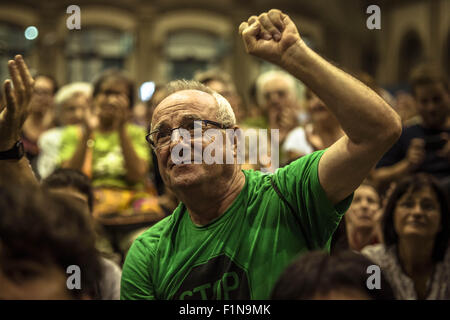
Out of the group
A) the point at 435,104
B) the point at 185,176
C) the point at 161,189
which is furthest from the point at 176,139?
the point at 435,104

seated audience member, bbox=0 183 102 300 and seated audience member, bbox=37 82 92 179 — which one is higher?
seated audience member, bbox=37 82 92 179

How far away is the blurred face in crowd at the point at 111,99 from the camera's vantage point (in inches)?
138

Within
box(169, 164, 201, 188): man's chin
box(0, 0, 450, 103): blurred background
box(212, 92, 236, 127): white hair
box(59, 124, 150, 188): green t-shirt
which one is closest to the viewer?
box(169, 164, 201, 188): man's chin

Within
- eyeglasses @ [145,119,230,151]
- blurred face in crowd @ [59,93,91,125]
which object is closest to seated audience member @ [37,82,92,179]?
blurred face in crowd @ [59,93,91,125]

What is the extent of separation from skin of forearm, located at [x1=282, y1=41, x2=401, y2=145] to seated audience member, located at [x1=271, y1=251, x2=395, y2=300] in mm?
396

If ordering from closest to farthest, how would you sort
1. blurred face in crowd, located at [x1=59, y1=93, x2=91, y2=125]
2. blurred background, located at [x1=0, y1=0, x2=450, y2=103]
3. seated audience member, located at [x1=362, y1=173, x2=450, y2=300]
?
seated audience member, located at [x1=362, y1=173, x2=450, y2=300] → blurred face in crowd, located at [x1=59, y1=93, x2=91, y2=125] → blurred background, located at [x1=0, y1=0, x2=450, y2=103]

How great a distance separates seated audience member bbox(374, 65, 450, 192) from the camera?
11.8 feet

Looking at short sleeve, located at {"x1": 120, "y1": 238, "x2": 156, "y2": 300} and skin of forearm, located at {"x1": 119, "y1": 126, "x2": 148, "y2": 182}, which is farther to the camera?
skin of forearm, located at {"x1": 119, "y1": 126, "x2": 148, "y2": 182}

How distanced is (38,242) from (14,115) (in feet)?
3.28

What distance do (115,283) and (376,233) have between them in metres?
1.65

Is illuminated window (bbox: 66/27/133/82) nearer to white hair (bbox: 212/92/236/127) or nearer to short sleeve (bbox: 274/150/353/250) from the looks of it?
white hair (bbox: 212/92/236/127)

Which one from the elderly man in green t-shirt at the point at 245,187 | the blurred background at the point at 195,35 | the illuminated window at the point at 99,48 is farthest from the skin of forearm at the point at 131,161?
the illuminated window at the point at 99,48
